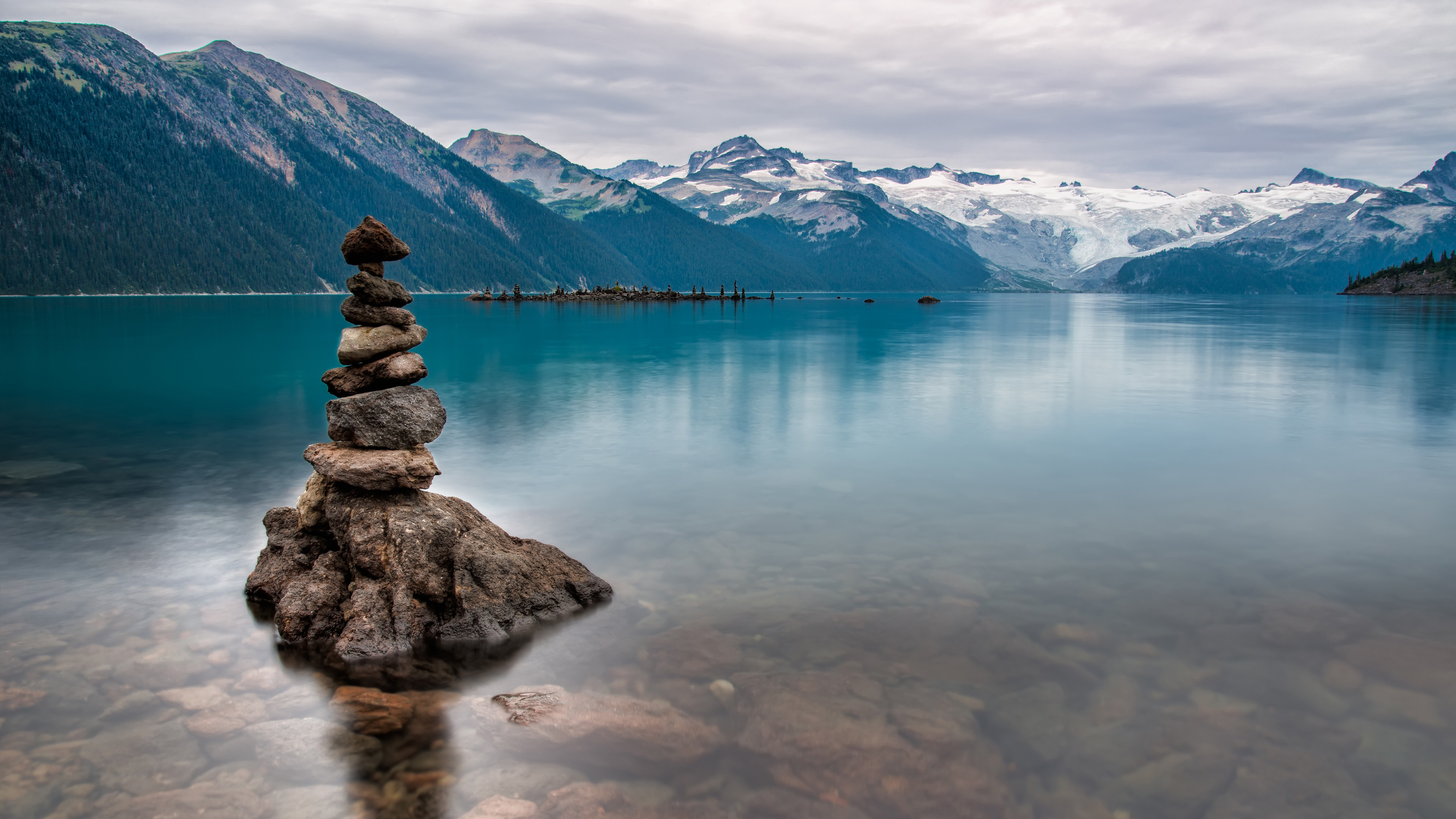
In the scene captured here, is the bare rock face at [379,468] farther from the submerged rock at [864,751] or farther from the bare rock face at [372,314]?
the submerged rock at [864,751]

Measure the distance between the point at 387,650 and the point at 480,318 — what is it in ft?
449

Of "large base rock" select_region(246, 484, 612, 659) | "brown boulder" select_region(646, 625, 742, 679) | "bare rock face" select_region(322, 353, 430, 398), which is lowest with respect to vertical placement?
"brown boulder" select_region(646, 625, 742, 679)

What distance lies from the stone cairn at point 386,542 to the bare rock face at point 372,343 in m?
0.03

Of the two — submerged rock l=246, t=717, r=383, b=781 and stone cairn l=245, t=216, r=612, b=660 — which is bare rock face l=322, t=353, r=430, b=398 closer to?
stone cairn l=245, t=216, r=612, b=660

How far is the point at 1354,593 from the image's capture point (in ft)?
53.8

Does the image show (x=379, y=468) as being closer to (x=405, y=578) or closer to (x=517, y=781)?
(x=405, y=578)

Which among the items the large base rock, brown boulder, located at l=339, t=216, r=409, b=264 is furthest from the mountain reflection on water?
→ brown boulder, located at l=339, t=216, r=409, b=264

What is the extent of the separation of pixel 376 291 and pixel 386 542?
226 inches

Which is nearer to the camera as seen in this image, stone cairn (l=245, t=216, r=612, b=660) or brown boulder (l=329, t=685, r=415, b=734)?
brown boulder (l=329, t=685, r=415, b=734)

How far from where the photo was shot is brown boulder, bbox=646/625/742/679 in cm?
1311

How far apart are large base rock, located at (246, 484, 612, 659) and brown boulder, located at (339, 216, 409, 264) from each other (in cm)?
497

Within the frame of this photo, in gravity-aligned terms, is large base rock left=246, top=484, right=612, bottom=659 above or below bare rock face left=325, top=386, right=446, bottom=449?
below

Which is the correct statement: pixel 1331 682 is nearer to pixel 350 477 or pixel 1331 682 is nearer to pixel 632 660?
pixel 632 660

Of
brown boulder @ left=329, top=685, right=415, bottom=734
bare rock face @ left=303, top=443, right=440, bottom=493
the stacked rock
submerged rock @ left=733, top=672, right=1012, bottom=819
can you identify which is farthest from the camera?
the stacked rock
